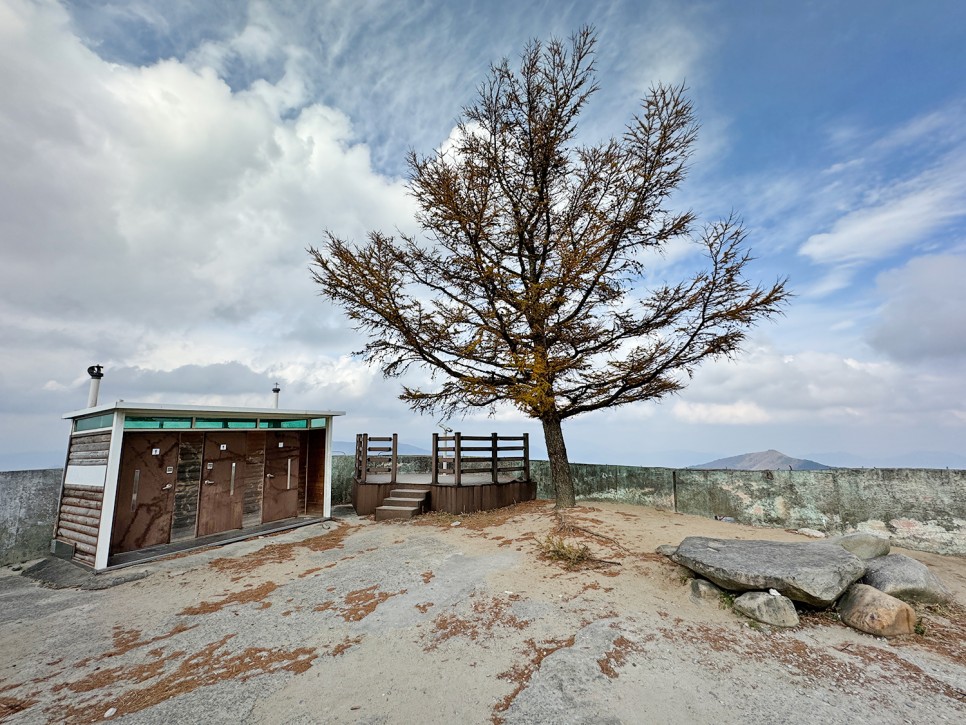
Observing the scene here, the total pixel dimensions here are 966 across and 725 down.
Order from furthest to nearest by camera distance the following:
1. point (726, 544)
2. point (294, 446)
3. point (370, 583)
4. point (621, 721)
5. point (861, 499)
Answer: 1. point (294, 446)
2. point (861, 499)
3. point (370, 583)
4. point (726, 544)
5. point (621, 721)

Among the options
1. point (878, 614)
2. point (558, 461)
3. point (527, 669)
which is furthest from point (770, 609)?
point (558, 461)

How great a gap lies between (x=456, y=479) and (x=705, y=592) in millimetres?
7923

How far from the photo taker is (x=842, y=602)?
5578 millimetres

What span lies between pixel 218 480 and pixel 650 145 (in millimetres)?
14601

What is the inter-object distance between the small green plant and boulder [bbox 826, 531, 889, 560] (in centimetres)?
414

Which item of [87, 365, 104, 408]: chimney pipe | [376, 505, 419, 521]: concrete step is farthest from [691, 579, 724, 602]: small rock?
[87, 365, 104, 408]: chimney pipe

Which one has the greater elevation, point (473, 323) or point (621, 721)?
point (473, 323)

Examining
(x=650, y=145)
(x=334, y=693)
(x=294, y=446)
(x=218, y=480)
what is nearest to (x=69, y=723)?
(x=334, y=693)

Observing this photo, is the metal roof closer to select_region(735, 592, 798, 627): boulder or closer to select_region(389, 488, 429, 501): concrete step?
select_region(389, 488, 429, 501): concrete step

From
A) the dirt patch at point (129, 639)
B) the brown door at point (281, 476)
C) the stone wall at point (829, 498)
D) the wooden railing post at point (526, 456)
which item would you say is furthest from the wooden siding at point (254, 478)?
the stone wall at point (829, 498)

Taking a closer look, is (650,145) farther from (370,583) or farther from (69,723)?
(69,723)

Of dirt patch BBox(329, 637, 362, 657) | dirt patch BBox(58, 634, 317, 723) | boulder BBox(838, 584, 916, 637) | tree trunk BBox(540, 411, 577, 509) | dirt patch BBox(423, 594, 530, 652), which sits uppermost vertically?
tree trunk BBox(540, 411, 577, 509)

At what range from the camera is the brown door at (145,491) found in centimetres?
969

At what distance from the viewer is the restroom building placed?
9.22m
